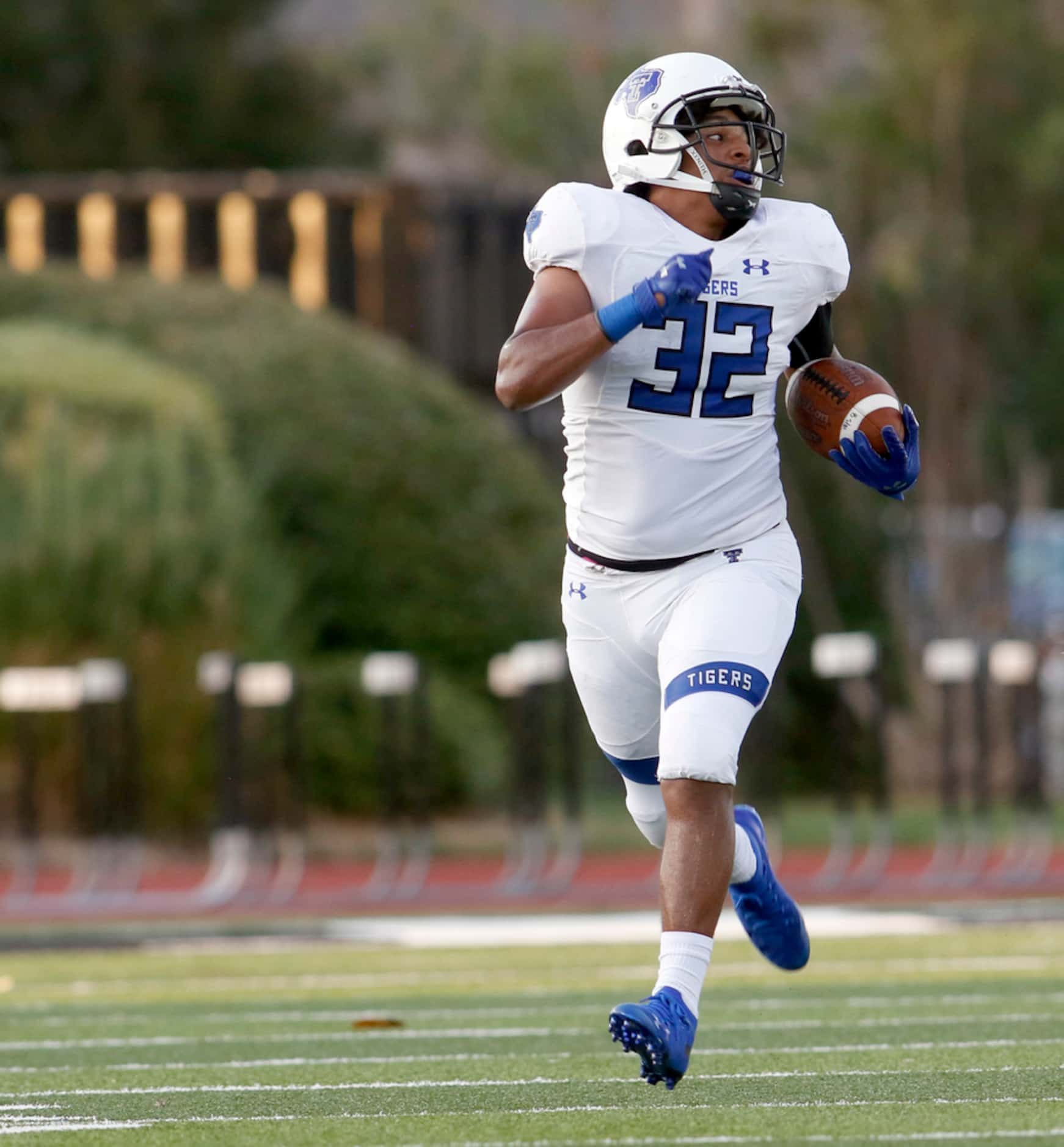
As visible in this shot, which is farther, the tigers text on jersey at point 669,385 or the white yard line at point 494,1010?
the white yard line at point 494,1010

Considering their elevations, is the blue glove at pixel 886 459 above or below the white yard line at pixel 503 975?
above

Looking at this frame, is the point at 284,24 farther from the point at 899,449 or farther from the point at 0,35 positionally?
the point at 899,449

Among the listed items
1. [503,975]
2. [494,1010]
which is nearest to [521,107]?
[503,975]

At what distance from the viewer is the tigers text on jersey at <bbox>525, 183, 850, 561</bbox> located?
5836mm

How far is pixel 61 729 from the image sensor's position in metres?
15.5

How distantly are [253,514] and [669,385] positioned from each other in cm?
1043

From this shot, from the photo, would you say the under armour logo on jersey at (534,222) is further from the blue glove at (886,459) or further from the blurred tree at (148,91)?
the blurred tree at (148,91)

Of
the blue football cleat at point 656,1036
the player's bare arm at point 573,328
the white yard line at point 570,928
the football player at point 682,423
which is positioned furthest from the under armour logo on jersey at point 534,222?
the white yard line at point 570,928

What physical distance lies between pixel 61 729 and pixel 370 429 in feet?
9.53

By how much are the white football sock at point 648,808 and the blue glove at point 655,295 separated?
4.08 feet

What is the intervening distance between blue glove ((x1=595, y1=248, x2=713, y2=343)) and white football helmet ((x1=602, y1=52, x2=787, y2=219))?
0.48m

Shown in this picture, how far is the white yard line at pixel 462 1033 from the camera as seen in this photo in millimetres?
6949

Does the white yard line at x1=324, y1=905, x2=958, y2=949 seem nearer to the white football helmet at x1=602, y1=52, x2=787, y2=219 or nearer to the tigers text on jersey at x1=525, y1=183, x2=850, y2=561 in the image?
the tigers text on jersey at x1=525, y1=183, x2=850, y2=561

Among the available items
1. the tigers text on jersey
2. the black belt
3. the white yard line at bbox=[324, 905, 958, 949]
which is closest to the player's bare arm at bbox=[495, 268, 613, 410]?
the tigers text on jersey
